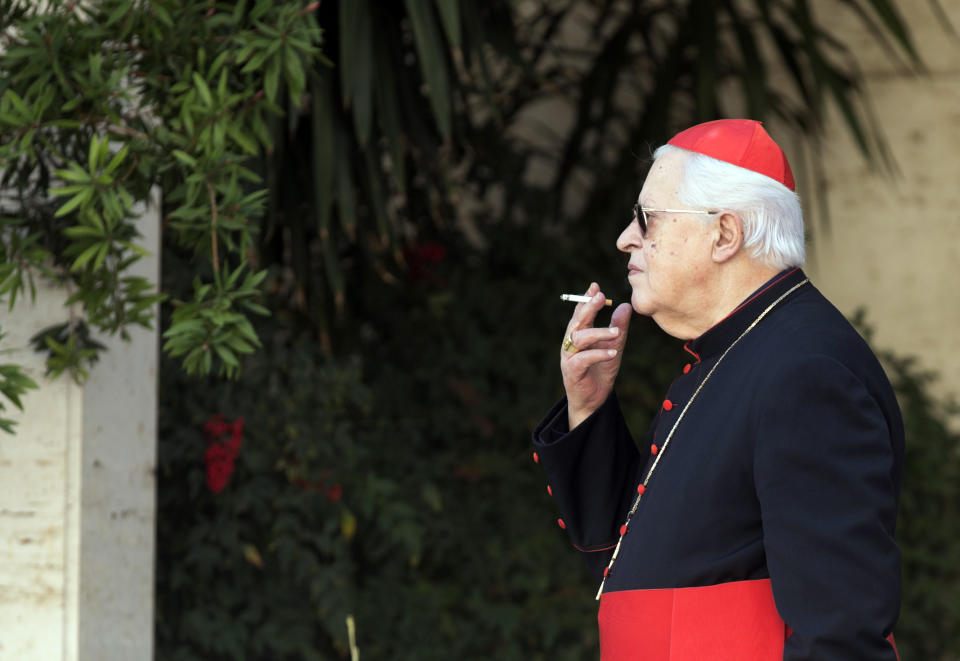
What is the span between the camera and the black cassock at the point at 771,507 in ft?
4.36

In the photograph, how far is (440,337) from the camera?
4.43m

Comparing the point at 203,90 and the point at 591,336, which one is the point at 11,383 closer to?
the point at 203,90

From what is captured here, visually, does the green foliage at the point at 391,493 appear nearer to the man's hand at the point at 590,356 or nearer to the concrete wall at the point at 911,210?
the concrete wall at the point at 911,210

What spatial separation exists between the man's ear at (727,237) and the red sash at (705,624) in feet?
1.44

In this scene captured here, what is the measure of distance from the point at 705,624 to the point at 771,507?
8.5 inches

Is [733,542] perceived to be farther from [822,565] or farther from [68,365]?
[68,365]

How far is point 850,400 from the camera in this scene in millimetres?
1375

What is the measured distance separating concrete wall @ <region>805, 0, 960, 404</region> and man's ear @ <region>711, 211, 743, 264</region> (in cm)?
367

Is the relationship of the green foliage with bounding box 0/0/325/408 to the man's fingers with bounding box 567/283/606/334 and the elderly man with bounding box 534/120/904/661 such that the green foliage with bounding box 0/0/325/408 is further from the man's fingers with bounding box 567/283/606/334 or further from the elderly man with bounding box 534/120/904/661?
the elderly man with bounding box 534/120/904/661

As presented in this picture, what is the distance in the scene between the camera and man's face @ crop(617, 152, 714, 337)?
1.59m

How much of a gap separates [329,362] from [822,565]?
261 cm

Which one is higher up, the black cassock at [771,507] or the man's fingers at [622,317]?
the man's fingers at [622,317]

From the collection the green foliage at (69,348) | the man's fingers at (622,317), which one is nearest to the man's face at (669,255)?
the man's fingers at (622,317)

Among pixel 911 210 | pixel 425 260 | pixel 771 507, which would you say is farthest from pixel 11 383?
pixel 911 210
